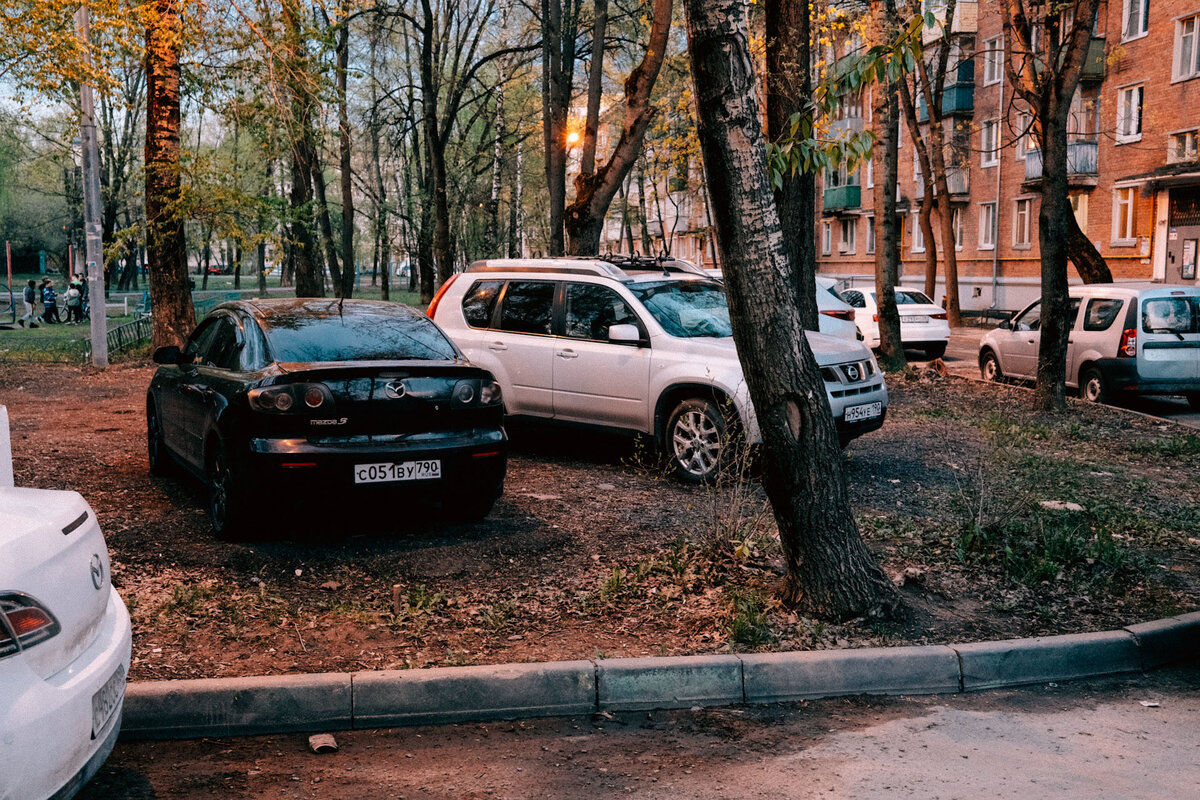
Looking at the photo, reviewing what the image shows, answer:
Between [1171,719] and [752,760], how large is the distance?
186cm

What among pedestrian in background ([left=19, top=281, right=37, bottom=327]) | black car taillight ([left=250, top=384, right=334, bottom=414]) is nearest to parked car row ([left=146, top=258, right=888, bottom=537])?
black car taillight ([left=250, top=384, right=334, bottom=414])

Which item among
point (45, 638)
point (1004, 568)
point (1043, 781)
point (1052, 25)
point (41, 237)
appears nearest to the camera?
point (45, 638)

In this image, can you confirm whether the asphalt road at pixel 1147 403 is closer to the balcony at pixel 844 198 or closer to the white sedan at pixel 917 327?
the white sedan at pixel 917 327

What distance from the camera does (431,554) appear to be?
6.77 metres

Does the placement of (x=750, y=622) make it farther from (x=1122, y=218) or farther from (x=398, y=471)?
(x=1122, y=218)

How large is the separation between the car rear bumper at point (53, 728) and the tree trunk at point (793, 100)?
22.2 feet

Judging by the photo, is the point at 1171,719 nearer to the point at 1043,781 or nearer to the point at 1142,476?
the point at 1043,781

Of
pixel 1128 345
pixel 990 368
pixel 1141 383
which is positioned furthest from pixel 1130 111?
pixel 1141 383

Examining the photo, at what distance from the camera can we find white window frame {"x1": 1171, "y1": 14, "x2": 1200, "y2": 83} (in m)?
32.5

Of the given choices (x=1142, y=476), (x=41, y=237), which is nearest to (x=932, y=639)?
(x=1142, y=476)

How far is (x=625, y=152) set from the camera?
52.6 feet

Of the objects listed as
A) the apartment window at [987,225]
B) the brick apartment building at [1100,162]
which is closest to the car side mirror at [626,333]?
the brick apartment building at [1100,162]

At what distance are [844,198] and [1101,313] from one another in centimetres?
3965

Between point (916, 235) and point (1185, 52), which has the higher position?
point (1185, 52)
